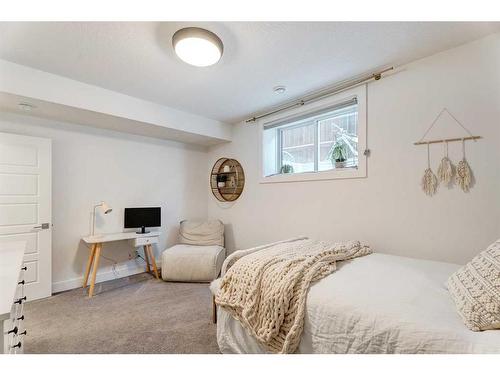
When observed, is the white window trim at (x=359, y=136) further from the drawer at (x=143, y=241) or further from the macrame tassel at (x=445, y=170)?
the drawer at (x=143, y=241)

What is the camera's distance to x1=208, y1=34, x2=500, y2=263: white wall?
1.63 m

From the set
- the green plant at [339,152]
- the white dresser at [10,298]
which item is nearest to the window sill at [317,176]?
the green plant at [339,152]

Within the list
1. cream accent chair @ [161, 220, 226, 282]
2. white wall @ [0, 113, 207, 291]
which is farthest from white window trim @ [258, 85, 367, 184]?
white wall @ [0, 113, 207, 291]

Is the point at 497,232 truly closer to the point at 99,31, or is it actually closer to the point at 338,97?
the point at 338,97

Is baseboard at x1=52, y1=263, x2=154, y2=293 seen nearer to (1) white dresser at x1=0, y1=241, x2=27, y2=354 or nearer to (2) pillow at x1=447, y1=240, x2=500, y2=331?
(1) white dresser at x1=0, y1=241, x2=27, y2=354

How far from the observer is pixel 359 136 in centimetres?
227

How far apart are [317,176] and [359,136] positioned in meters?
0.60

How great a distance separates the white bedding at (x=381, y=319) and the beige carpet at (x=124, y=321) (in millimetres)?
449

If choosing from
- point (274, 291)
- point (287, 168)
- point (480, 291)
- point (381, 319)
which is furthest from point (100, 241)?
point (480, 291)

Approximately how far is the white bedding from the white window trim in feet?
3.53

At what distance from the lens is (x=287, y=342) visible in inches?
44.9

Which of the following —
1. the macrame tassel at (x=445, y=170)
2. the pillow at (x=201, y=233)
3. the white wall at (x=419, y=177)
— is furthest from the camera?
the pillow at (x=201, y=233)

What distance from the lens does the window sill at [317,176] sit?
→ 2295 mm

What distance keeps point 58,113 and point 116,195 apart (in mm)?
1141
